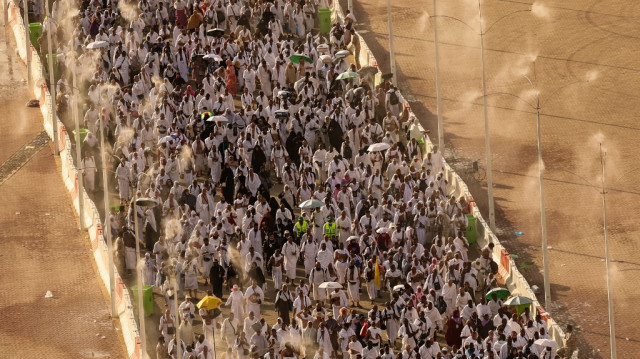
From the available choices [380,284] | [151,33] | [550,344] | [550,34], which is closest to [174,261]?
[380,284]

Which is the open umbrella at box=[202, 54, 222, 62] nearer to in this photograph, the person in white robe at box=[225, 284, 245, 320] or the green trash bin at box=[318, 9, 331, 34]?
the green trash bin at box=[318, 9, 331, 34]

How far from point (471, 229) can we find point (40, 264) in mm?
10776

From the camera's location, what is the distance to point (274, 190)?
5269cm

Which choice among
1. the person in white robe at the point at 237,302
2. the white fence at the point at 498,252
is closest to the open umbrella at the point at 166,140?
the white fence at the point at 498,252

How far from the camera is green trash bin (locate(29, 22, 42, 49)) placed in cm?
6103

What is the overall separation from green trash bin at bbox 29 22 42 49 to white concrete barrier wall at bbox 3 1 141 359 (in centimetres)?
26

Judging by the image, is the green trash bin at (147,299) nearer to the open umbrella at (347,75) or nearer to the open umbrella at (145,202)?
the open umbrella at (145,202)

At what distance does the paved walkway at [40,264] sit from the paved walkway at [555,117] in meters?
10.5

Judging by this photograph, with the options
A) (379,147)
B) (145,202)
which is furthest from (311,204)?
(145,202)

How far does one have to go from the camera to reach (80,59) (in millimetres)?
57812

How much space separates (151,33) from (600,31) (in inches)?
561

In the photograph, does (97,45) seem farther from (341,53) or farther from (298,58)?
(341,53)

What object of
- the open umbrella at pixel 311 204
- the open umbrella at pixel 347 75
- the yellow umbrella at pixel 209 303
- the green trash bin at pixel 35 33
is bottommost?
the yellow umbrella at pixel 209 303

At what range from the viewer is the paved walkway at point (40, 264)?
1870 inches
